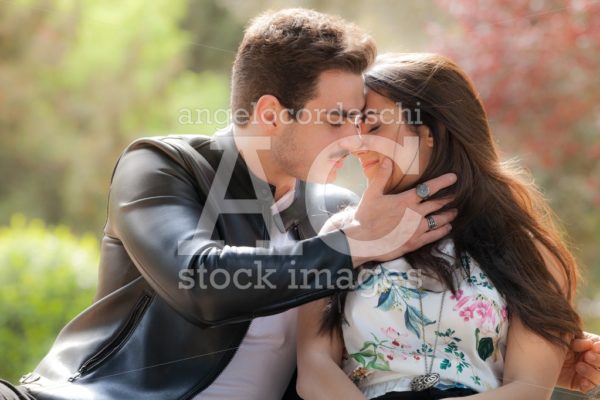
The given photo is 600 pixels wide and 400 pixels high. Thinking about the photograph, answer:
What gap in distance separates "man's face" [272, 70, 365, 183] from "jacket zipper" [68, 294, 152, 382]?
0.58 m

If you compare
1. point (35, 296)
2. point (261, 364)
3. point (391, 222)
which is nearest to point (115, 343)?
point (261, 364)

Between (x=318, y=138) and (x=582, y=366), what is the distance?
953 millimetres

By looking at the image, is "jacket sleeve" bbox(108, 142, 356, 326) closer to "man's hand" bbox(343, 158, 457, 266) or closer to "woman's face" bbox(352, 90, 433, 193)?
"man's hand" bbox(343, 158, 457, 266)

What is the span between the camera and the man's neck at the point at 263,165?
7.53 feet

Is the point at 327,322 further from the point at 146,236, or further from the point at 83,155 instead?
the point at 83,155

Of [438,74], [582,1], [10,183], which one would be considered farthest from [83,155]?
[438,74]

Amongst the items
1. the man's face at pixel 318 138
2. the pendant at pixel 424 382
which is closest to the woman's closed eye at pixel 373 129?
the man's face at pixel 318 138

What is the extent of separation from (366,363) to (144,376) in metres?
0.56

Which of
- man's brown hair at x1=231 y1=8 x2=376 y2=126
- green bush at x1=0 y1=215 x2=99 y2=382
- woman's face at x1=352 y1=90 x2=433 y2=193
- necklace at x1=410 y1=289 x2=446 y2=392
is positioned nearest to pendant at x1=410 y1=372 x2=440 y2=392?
necklace at x1=410 y1=289 x2=446 y2=392

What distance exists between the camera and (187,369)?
80.4 inches

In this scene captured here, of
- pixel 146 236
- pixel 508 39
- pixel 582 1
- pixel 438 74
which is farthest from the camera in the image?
pixel 508 39

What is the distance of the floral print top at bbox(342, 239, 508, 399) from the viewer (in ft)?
6.44

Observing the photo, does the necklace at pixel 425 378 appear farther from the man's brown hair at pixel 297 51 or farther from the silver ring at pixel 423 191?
the man's brown hair at pixel 297 51

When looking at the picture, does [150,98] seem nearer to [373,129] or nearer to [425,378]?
[373,129]
